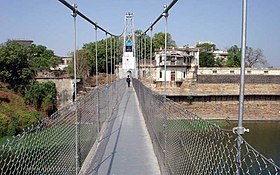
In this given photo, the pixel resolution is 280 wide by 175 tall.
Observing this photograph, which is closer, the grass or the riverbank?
the grass

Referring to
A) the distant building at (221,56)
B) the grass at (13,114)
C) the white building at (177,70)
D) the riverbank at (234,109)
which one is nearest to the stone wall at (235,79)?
the white building at (177,70)

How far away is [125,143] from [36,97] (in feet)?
50.2

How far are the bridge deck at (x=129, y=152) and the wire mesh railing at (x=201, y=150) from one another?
9.7 inches

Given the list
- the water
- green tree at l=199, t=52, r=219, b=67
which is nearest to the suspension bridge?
the water

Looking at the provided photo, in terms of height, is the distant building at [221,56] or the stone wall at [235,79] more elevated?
the distant building at [221,56]

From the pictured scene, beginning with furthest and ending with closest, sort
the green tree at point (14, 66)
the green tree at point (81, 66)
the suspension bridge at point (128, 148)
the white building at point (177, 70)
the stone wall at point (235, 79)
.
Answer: the stone wall at point (235, 79), the white building at point (177, 70), the green tree at point (81, 66), the green tree at point (14, 66), the suspension bridge at point (128, 148)

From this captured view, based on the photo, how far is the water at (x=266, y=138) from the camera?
1305cm

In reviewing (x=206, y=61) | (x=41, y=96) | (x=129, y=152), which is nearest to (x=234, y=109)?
(x=206, y=61)

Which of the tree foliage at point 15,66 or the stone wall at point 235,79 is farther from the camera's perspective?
the stone wall at point 235,79

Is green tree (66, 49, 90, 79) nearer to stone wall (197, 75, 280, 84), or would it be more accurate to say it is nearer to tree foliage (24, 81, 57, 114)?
tree foliage (24, 81, 57, 114)

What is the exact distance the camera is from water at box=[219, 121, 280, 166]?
42.8 ft

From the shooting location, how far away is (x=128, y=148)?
3.40 metres

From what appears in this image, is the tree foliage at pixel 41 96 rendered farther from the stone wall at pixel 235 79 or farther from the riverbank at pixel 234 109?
the stone wall at pixel 235 79

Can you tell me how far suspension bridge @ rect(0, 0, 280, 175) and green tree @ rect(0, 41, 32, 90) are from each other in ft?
50.1
